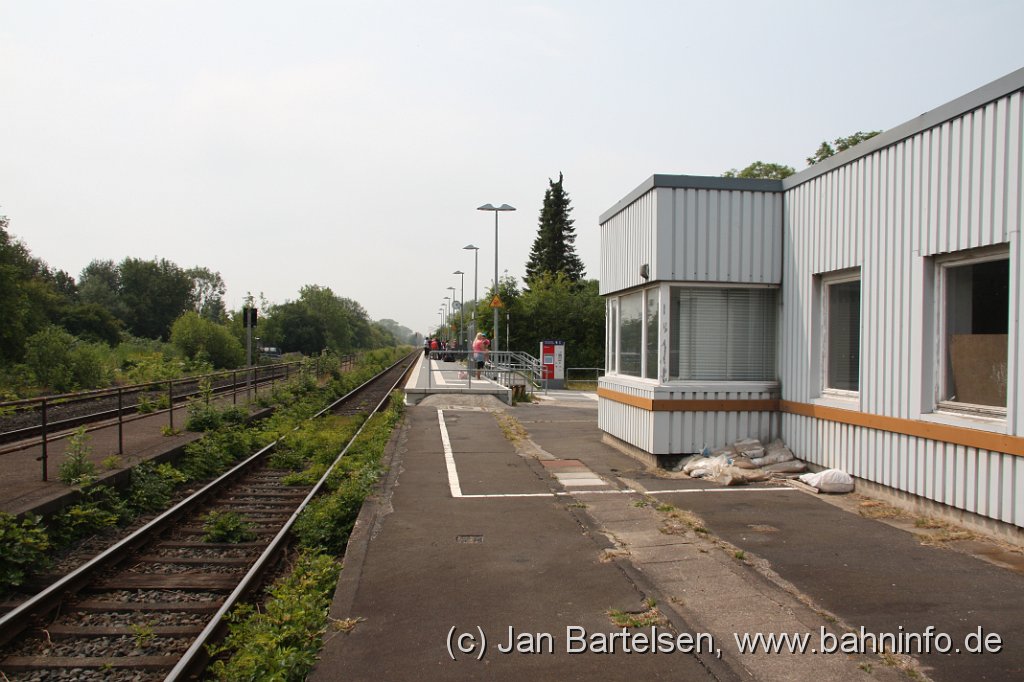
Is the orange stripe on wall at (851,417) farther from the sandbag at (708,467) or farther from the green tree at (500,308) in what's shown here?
the green tree at (500,308)

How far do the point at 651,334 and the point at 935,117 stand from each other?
4.65 metres

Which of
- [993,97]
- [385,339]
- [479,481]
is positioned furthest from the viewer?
[385,339]

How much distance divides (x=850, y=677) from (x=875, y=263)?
526cm

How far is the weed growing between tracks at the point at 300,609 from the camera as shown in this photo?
407 cm

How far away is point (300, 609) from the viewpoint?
195 inches

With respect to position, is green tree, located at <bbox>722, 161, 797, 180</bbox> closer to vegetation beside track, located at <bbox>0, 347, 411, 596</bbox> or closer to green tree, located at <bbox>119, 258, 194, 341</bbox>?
vegetation beside track, located at <bbox>0, 347, 411, 596</bbox>

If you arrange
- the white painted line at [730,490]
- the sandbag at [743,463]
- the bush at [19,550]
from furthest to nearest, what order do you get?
the sandbag at [743,463] < the white painted line at [730,490] < the bush at [19,550]

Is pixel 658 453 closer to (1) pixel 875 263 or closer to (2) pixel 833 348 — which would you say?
(2) pixel 833 348

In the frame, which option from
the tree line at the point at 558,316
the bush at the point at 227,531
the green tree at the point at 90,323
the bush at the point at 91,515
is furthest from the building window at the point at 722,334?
the green tree at the point at 90,323

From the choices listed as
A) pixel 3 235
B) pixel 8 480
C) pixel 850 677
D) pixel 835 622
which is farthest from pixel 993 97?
pixel 3 235

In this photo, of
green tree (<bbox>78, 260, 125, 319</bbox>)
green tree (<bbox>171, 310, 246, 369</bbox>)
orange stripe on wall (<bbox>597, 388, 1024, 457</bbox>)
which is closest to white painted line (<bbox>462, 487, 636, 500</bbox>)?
orange stripe on wall (<bbox>597, 388, 1024, 457</bbox>)

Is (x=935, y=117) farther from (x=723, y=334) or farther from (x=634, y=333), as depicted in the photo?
(x=634, y=333)

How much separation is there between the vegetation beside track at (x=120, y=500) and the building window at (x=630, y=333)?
6.72m

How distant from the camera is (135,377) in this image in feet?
95.6
